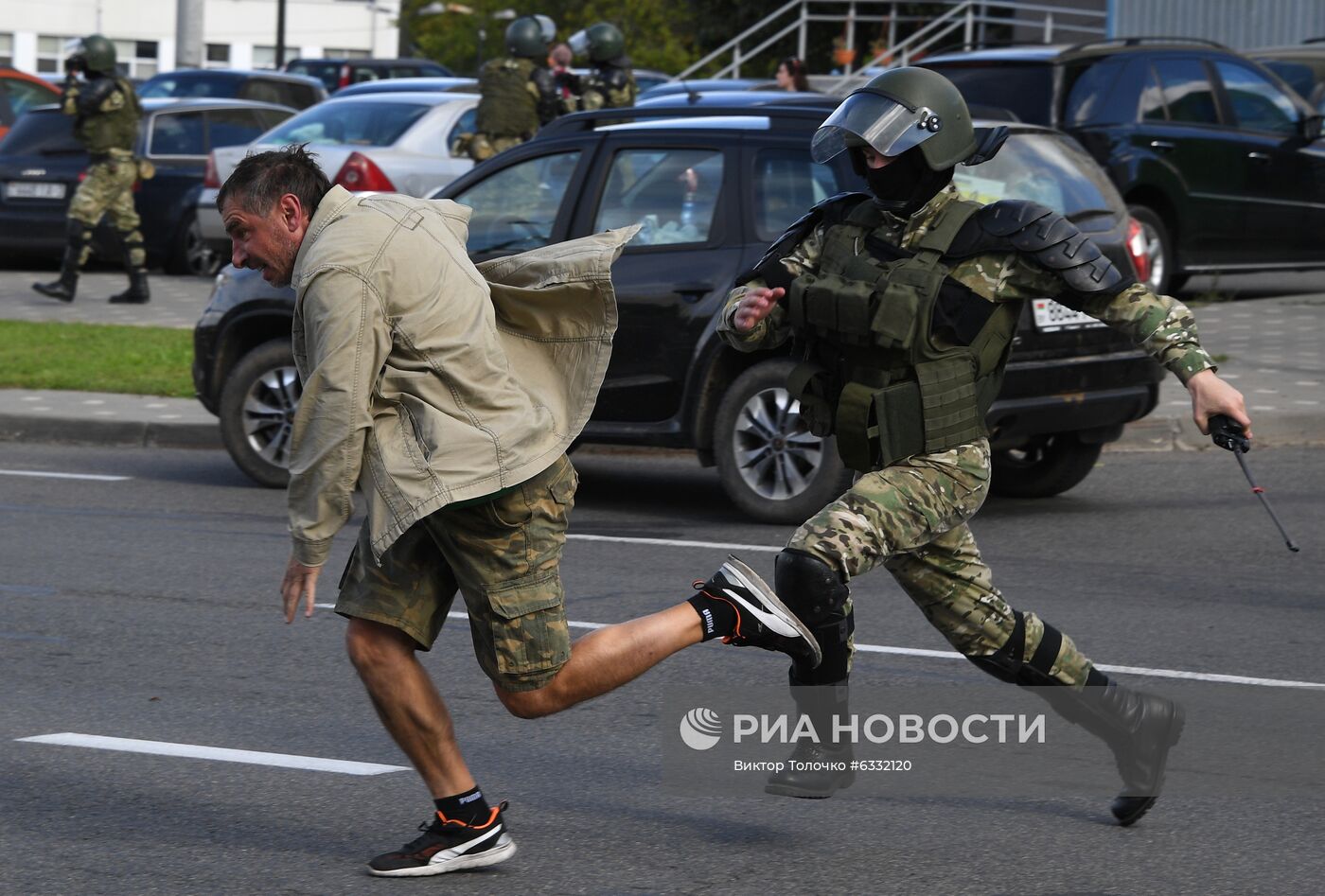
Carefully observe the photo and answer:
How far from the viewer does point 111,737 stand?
5414mm

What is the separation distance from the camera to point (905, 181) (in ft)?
14.5

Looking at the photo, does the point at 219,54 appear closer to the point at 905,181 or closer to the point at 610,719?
the point at 610,719

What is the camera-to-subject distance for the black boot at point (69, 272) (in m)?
16.1

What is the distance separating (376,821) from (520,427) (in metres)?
1.12

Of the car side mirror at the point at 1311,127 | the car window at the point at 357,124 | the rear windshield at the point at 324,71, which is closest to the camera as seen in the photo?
the car side mirror at the point at 1311,127

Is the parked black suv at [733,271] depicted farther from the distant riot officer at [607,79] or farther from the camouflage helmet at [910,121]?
the distant riot officer at [607,79]

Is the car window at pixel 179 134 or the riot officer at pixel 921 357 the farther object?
the car window at pixel 179 134

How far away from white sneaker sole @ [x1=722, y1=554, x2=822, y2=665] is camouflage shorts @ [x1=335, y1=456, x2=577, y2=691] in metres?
0.39

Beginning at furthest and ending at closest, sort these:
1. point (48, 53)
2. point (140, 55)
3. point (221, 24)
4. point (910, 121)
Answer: point (140, 55) → point (221, 24) → point (48, 53) → point (910, 121)

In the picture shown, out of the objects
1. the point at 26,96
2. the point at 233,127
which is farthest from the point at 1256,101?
the point at 26,96

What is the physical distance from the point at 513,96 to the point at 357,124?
1.76m

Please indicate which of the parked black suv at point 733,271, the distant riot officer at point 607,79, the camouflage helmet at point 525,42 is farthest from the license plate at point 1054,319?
the camouflage helmet at point 525,42

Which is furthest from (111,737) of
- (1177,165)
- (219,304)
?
(1177,165)

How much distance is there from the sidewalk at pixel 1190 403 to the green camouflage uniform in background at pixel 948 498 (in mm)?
6534
